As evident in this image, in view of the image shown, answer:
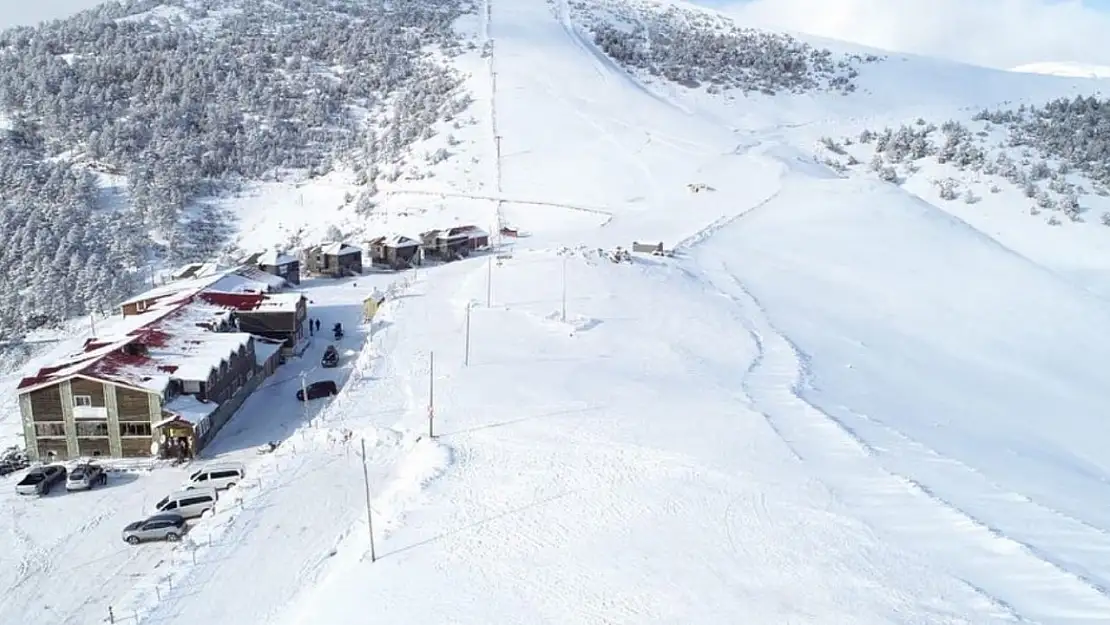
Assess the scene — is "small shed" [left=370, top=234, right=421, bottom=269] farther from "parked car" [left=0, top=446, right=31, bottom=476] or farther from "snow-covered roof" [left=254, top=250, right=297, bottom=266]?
"parked car" [left=0, top=446, right=31, bottom=476]

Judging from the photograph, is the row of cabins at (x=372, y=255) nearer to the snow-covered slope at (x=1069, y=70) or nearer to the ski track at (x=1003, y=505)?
the ski track at (x=1003, y=505)

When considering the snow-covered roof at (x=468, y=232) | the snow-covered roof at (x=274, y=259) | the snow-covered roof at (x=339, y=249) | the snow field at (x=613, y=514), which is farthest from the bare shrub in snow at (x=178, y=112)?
Result: the snow field at (x=613, y=514)

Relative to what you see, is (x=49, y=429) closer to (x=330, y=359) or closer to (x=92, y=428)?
(x=92, y=428)

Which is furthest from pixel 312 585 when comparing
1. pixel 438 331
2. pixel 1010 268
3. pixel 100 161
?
pixel 100 161

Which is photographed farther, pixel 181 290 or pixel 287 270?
pixel 287 270

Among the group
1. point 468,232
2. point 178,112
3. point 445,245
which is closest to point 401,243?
point 445,245

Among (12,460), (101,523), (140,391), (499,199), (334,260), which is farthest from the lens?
(499,199)
